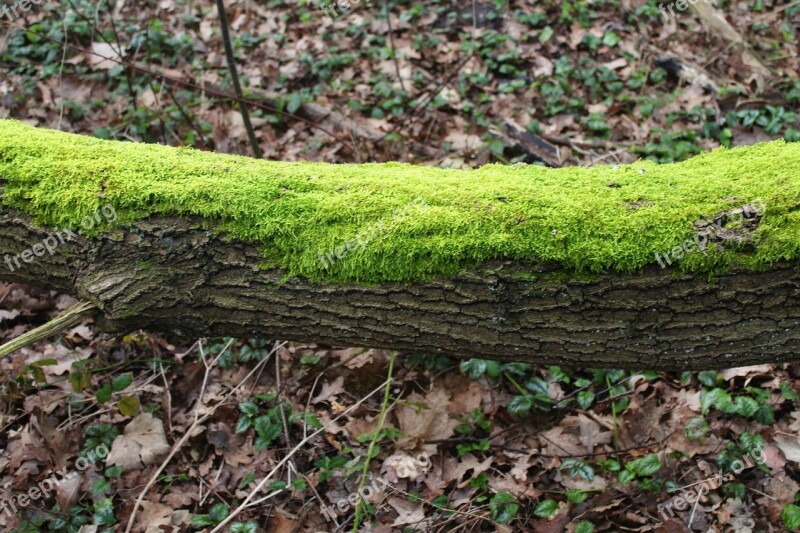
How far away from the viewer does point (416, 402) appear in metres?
3.30

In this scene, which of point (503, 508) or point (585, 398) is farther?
point (585, 398)

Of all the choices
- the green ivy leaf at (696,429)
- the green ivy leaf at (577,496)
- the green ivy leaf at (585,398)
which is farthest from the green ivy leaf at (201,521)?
the green ivy leaf at (696,429)

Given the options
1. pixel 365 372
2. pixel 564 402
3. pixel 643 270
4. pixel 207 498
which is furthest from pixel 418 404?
pixel 643 270

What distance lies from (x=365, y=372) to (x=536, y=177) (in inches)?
65.7

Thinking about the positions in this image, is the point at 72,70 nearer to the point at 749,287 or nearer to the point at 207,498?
the point at 207,498

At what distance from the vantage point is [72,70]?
621cm

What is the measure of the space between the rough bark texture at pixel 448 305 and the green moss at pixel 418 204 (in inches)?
2.8

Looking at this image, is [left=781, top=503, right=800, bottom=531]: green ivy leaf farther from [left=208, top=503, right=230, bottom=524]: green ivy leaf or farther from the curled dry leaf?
the curled dry leaf

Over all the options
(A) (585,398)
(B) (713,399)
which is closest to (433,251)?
(A) (585,398)

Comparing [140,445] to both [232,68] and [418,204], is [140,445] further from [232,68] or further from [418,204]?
[232,68]

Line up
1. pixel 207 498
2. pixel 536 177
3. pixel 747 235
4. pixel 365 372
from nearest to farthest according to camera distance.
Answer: pixel 747 235, pixel 536 177, pixel 207 498, pixel 365 372

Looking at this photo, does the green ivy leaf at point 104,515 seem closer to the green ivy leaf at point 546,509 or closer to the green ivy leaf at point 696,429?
the green ivy leaf at point 546,509

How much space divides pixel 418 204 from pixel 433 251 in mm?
248

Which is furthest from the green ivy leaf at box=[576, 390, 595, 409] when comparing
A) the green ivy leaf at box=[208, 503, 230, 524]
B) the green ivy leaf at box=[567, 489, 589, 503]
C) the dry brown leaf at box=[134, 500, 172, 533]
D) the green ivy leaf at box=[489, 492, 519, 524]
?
the dry brown leaf at box=[134, 500, 172, 533]
